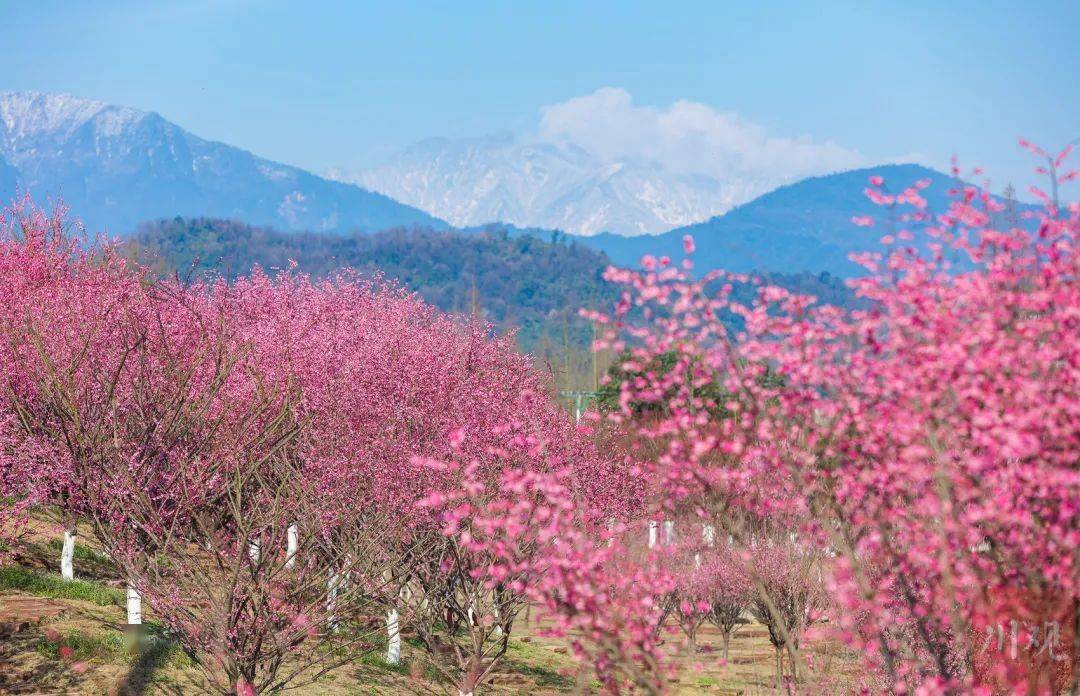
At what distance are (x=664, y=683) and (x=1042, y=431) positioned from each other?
322 centimetres

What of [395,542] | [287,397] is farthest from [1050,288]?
[395,542]

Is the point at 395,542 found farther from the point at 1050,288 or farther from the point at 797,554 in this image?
the point at 1050,288

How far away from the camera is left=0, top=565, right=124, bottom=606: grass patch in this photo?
21731 mm

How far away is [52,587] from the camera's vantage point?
22.1m

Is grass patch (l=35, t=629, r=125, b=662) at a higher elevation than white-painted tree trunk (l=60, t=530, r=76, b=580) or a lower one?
lower

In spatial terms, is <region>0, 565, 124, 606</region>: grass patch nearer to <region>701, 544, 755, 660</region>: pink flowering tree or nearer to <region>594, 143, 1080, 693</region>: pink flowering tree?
<region>701, 544, 755, 660</region>: pink flowering tree

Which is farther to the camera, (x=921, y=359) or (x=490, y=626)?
(x=490, y=626)

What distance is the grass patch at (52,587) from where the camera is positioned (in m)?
21.7

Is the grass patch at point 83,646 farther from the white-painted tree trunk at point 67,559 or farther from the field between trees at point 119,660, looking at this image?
the white-painted tree trunk at point 67,559

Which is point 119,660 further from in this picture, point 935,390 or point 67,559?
point 935,390

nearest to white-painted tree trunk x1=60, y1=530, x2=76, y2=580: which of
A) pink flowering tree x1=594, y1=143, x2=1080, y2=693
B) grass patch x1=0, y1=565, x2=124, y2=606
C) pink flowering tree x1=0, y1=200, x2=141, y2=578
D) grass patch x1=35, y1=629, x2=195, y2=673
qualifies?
pink flowering tree x1=0, y1=200, x2=141, y2=578

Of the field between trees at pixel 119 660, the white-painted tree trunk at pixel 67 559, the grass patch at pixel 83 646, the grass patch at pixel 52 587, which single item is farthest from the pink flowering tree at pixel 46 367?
the grass patch at pixel 83 646

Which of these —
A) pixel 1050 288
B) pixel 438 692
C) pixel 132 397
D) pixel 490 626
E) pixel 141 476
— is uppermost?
pixel 1050 288

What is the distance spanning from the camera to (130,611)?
20.1 meters
